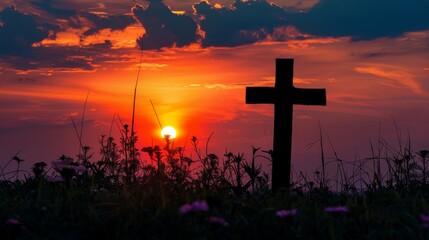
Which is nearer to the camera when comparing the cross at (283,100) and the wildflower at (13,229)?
the wildflower at (13,229)

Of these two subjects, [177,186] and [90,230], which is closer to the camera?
[90,230]

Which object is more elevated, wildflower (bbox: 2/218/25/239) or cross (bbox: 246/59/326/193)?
cross (bbox: 246/59/326/193)

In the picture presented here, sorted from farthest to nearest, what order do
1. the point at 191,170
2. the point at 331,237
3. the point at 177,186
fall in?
the point at 191,170 → the point at 177,186 → the point at 331,237

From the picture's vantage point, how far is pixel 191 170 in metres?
9.18

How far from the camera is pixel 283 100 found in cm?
1026

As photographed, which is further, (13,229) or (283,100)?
(283,100)

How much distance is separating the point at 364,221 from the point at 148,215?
188cm

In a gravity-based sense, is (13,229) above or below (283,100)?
below

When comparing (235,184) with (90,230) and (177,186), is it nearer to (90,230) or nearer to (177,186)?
(177,186)

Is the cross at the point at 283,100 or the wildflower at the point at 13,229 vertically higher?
the cross at the point at 283,100

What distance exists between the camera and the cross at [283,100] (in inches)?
398

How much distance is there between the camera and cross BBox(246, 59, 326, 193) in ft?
33.2

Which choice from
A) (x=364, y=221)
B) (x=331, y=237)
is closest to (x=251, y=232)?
(x=331, y=237)

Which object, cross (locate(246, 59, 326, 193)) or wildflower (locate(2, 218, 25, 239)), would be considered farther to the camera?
cross (locate(246, 59, 326, 193))
